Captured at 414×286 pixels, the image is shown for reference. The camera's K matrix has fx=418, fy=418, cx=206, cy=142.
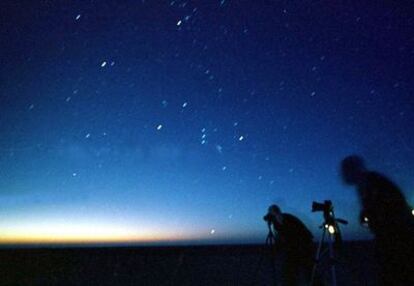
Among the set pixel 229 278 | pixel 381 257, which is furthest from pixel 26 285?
pixel 381 257

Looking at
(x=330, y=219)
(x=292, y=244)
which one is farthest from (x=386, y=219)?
(x=292, y=244)

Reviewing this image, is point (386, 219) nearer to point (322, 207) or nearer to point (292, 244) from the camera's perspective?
point (322, 207)

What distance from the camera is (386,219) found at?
3559 millimetres

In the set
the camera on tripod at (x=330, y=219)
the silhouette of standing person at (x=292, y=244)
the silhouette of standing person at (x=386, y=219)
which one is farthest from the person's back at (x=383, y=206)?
the silhouette of standing person at (x=292, y=244)

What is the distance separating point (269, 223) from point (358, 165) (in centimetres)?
261

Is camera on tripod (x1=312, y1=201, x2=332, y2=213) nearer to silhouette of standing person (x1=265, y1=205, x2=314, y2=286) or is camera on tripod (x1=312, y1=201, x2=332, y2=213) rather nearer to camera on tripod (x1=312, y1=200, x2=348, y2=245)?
camera on tripod (x1=312, y1=200, x2=348, y2=245)

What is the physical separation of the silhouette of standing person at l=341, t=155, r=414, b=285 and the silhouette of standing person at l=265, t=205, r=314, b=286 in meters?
2.08

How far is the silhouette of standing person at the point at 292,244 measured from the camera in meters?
5.70

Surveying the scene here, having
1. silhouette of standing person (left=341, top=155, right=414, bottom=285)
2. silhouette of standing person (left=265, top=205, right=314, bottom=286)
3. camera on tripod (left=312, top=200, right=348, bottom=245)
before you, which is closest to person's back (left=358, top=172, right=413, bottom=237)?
silhouette of standing person (left=341, top=155, right=414, bottom=285)

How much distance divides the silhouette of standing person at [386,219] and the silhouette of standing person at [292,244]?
6.84 feet

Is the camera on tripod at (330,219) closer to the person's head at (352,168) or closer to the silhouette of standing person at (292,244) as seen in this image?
the silhouette of standing person at (292,244)

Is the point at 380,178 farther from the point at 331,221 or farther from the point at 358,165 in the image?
the point at 331,221

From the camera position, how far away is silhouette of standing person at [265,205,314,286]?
570 cm

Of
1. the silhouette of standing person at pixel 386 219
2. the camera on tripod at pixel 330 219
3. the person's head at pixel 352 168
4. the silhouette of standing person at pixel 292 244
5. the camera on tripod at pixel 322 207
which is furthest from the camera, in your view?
the silhouette of standing person at pixel 292 244
